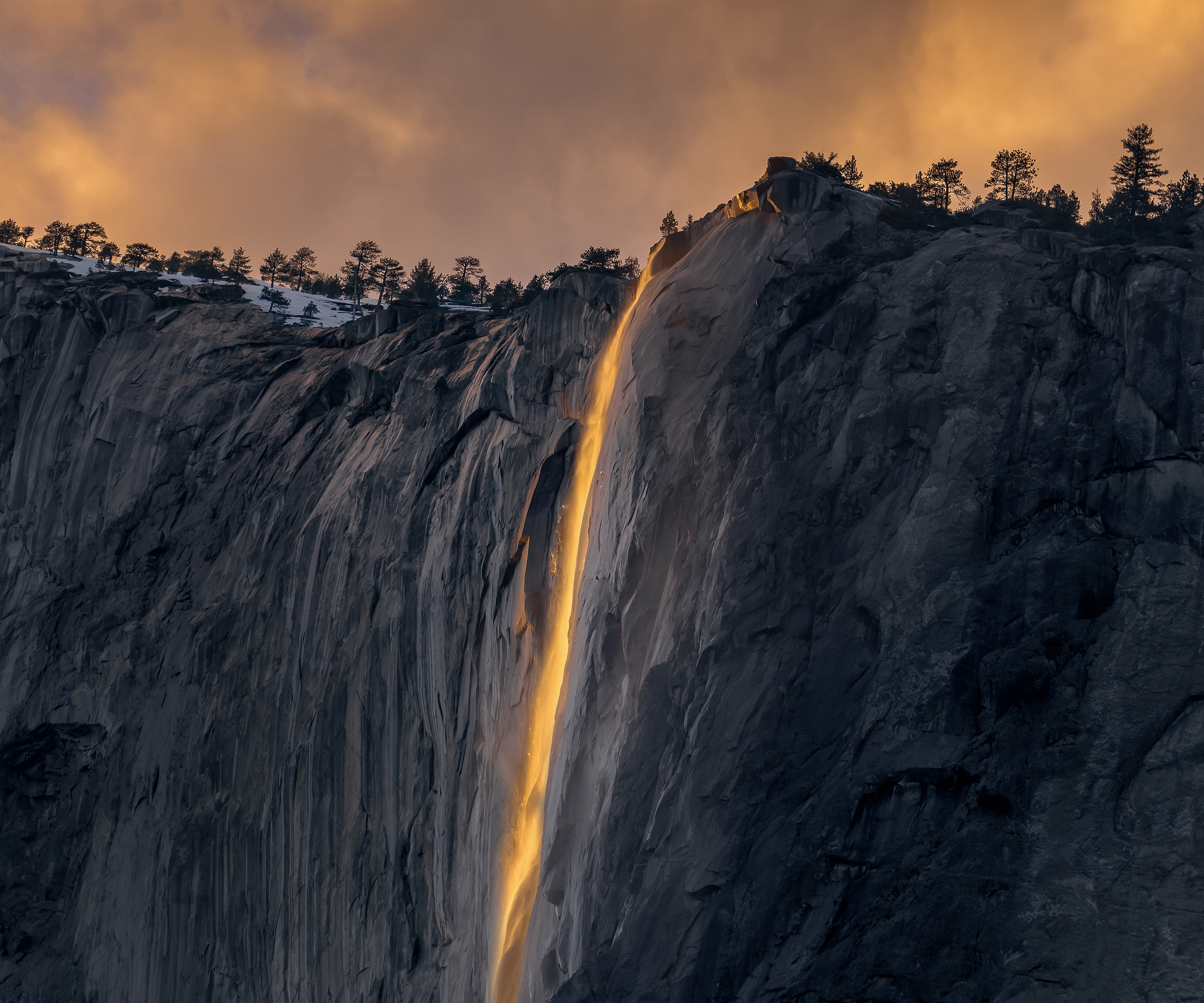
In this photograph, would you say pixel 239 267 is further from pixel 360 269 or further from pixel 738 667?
pixel 738 667

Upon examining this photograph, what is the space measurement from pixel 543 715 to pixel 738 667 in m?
10.0

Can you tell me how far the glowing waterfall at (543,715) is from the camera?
23.5m

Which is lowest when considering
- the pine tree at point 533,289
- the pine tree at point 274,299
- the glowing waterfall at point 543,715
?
the glowing waterfall at point 543,715

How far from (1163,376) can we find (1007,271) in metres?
3.95

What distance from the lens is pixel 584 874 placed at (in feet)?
61.9

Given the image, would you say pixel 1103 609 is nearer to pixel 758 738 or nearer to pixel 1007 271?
pixel 758 738

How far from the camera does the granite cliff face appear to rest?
14500 mm

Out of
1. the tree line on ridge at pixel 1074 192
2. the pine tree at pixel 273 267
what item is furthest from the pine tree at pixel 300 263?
the tree line on ridge at pixel 1074 192

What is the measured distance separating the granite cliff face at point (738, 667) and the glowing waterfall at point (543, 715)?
1.81 feet

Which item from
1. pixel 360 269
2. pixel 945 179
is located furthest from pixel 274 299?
pixel 945 179

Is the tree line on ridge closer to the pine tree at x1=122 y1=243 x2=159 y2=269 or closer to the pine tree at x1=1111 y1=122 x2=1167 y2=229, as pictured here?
the pine tree at x1=1111 y1=122 x2=1167 y2=229

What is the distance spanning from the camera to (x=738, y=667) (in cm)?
1736

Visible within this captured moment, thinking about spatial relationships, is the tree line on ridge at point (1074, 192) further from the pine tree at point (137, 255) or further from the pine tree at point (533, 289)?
the pine tree at point (137, 255)

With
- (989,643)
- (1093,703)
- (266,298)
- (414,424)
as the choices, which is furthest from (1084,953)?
(266,298)
